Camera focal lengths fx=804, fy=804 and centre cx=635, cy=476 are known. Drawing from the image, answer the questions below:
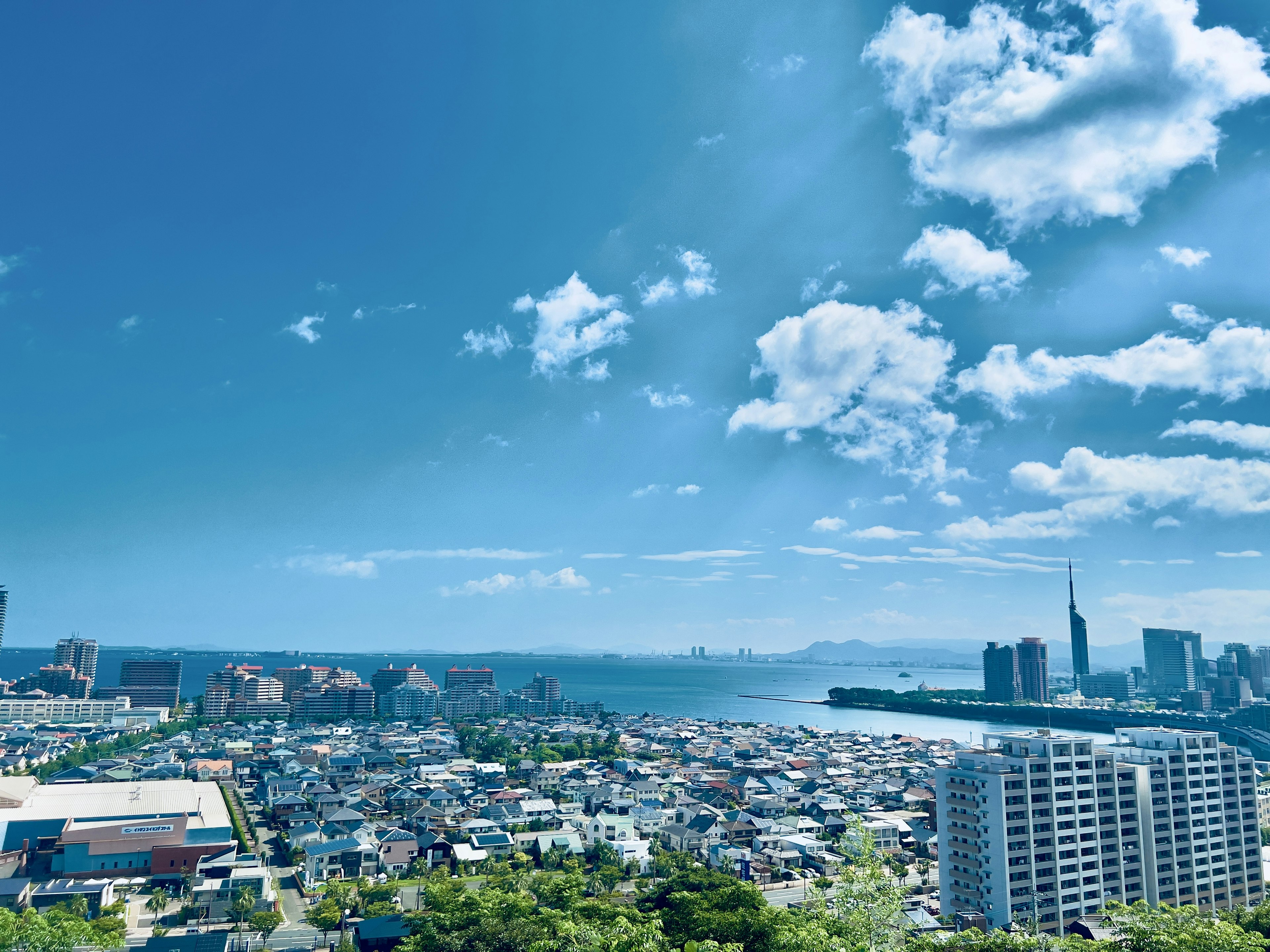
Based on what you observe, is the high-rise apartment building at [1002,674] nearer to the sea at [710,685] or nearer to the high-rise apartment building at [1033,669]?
the high-rise apartment building at [1033,669]

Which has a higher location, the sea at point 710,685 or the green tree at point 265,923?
the green tree at point 265,923

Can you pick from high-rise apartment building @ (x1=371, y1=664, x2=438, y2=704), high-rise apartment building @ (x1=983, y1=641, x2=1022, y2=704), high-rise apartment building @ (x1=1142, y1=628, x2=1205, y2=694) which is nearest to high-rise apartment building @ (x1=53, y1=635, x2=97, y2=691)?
high-rise apartment building @ (x1=371, y1=664, x2=438, y2=704)

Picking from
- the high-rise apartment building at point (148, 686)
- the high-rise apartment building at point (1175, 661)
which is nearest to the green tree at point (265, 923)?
the high-rise apartment building at point (148, 686)

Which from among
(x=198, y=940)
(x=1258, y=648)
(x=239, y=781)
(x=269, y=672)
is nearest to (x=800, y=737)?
(x=239, y=781)

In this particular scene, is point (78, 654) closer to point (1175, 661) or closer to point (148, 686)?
point (148, 686)

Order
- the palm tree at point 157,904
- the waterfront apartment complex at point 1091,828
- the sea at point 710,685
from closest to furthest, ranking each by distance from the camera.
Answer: the waterfront apartment complex at point 1091,828
the palm tree at point 157,904
the sea at point 710,685

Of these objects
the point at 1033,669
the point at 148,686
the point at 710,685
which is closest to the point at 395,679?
the point at 148,686
